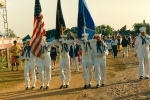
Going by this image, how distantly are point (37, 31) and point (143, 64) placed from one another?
503 cm

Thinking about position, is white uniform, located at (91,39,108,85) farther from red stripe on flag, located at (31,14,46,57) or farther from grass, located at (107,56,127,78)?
grass, located at (107,56,127,78)

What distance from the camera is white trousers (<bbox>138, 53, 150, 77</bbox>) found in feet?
40.5

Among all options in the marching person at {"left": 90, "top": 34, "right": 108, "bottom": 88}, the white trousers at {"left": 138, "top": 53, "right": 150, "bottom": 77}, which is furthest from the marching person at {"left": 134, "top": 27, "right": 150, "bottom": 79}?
the marching person at {"left": 90, "top": 34, "right": 108, "bottom": 88}

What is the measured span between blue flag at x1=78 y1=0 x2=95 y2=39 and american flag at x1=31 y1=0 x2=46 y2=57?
1710mm

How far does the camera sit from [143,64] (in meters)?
12.4

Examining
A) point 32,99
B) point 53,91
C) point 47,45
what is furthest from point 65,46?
point 32,99

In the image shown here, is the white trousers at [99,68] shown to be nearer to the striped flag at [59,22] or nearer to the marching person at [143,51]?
the marching person at [143,51]

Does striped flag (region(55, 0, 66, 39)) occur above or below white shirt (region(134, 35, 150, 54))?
above

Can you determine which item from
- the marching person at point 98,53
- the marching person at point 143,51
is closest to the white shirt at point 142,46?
the marching person at point 143,51

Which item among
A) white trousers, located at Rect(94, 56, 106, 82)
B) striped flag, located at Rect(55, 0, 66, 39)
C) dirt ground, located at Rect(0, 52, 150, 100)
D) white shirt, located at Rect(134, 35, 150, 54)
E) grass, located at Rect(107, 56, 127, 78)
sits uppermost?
striped flag, located at Rect(55, 0, 66, 39)

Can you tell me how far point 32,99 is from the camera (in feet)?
33.0

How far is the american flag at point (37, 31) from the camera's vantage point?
11.7 metres

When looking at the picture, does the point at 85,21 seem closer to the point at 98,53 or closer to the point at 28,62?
the point at 98,53

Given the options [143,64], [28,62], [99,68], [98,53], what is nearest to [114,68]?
[143,64]
